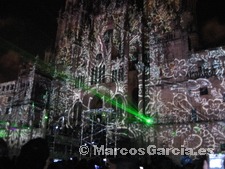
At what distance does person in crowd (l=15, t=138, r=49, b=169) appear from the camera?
432 cm

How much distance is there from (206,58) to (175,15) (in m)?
6.66

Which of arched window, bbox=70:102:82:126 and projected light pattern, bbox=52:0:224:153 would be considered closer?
projected light pattern, bbox=52:0:224:153

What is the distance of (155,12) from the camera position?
103ft

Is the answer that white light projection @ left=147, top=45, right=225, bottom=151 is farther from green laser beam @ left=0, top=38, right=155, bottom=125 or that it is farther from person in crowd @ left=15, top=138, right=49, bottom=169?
person in crowd @ left=15, top=138, right=49, bottom=169

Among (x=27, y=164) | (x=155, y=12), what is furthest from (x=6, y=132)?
(x=27, y=164)

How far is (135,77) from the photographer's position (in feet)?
104

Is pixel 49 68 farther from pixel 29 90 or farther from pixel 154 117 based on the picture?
pixel 154 117

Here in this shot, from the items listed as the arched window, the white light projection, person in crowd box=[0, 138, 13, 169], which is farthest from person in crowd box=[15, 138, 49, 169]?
the arched window

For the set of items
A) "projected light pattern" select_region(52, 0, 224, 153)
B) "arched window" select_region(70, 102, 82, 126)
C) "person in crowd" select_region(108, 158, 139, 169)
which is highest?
"projected light pattern" select_region(52, 0, 224, 153)

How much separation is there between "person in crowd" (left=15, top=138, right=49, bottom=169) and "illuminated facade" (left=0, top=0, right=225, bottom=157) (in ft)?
71.1

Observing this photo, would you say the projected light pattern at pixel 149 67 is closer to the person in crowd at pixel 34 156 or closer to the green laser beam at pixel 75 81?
the green laser beam at pixel 75 81

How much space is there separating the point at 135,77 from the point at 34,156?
2761 cm

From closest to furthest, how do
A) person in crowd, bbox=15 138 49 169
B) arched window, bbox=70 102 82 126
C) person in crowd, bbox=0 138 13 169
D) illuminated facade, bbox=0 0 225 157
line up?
person in crowd, bbox=15 138 49 169
person in crowd, bbox=0 138 13 169
illuminated facade, bbox=0 0 225 157
arched window, bbox=70 102 82 126

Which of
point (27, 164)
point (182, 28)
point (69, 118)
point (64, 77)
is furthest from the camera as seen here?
point (64, 77)
